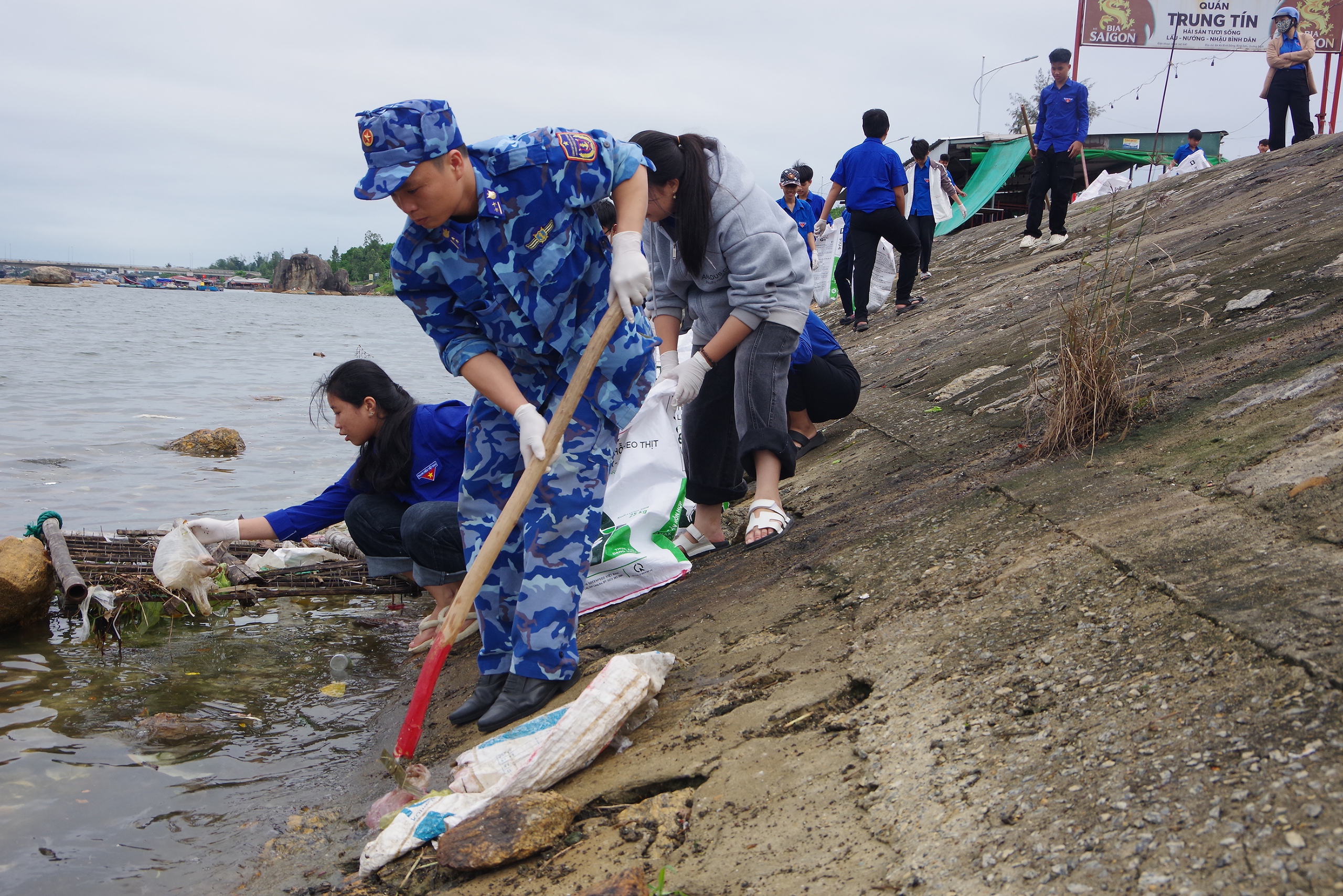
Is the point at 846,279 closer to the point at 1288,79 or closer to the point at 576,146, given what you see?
the point at 1288,79

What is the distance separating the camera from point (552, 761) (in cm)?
217

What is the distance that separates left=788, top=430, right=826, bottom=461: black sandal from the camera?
4.98m

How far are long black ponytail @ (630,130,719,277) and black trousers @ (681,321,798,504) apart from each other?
405 millimetres

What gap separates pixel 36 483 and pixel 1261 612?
8.60m

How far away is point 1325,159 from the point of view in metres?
6.46

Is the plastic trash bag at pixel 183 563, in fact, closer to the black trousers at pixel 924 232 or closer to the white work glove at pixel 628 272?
Result: the white work glove at pixel 628 272

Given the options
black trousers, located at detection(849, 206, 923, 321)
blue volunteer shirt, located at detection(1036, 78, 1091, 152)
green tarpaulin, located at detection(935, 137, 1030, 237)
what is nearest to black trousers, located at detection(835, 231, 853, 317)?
black trousers, located at detection(849, 206, 923, 321)

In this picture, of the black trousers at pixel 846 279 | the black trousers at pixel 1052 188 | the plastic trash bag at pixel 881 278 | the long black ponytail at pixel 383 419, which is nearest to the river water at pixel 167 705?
the long black ponytail at pixel 383 419

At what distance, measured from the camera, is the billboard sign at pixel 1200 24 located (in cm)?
1480

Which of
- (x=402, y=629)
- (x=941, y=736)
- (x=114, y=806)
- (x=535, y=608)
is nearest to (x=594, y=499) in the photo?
(x=535, y=608)

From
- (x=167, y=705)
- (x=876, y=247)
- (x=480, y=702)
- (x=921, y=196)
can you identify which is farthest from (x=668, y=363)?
(x=921, y=196)

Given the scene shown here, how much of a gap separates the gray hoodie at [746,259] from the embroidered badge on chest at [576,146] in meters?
0.76

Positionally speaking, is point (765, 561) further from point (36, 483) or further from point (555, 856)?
point (36, 483)

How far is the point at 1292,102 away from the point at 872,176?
4.51 m
